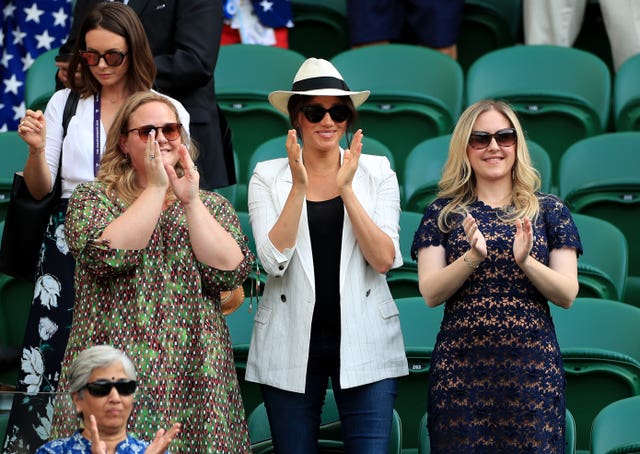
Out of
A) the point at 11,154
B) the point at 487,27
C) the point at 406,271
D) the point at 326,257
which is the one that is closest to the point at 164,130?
the point at 326,257

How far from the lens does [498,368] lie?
4.49 m

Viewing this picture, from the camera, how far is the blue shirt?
3830 millimetres

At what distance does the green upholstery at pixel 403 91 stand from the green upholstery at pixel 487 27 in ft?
3.81

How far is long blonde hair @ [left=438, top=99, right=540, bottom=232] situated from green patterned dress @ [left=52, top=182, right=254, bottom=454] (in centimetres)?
78

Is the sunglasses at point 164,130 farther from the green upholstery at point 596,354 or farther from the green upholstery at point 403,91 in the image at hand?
the green upholstery at point 403,91

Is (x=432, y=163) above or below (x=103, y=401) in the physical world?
above

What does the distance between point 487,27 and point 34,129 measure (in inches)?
182

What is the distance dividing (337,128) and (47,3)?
3.49 metres

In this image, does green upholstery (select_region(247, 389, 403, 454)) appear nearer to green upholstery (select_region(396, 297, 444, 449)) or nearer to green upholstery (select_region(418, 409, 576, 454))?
green upholstery (select_region(418, 409, 576, 454))

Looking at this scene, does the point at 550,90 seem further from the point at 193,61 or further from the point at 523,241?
the point at 523,241

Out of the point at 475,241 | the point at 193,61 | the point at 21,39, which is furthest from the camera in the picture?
the point at 21,39

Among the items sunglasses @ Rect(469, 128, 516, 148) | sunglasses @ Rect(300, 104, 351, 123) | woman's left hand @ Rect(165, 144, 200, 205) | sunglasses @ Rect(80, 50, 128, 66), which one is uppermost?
sunglasses @ Rect(80, 50, 128, 66)

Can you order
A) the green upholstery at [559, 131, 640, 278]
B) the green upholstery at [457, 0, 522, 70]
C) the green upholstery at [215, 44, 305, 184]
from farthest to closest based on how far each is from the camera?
the green upholstery at [457, 0, 522, 70] < the green upholstery at [215, 44, 305, 184] < the green upholstery at [559, 131, 640, 278]

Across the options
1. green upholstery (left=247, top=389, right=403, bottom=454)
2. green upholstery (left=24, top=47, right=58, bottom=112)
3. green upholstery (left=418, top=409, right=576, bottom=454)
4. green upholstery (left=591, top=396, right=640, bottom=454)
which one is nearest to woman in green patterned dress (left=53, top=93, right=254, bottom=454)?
green upholstery (left=247, top=389, right=403, bottom=454)
